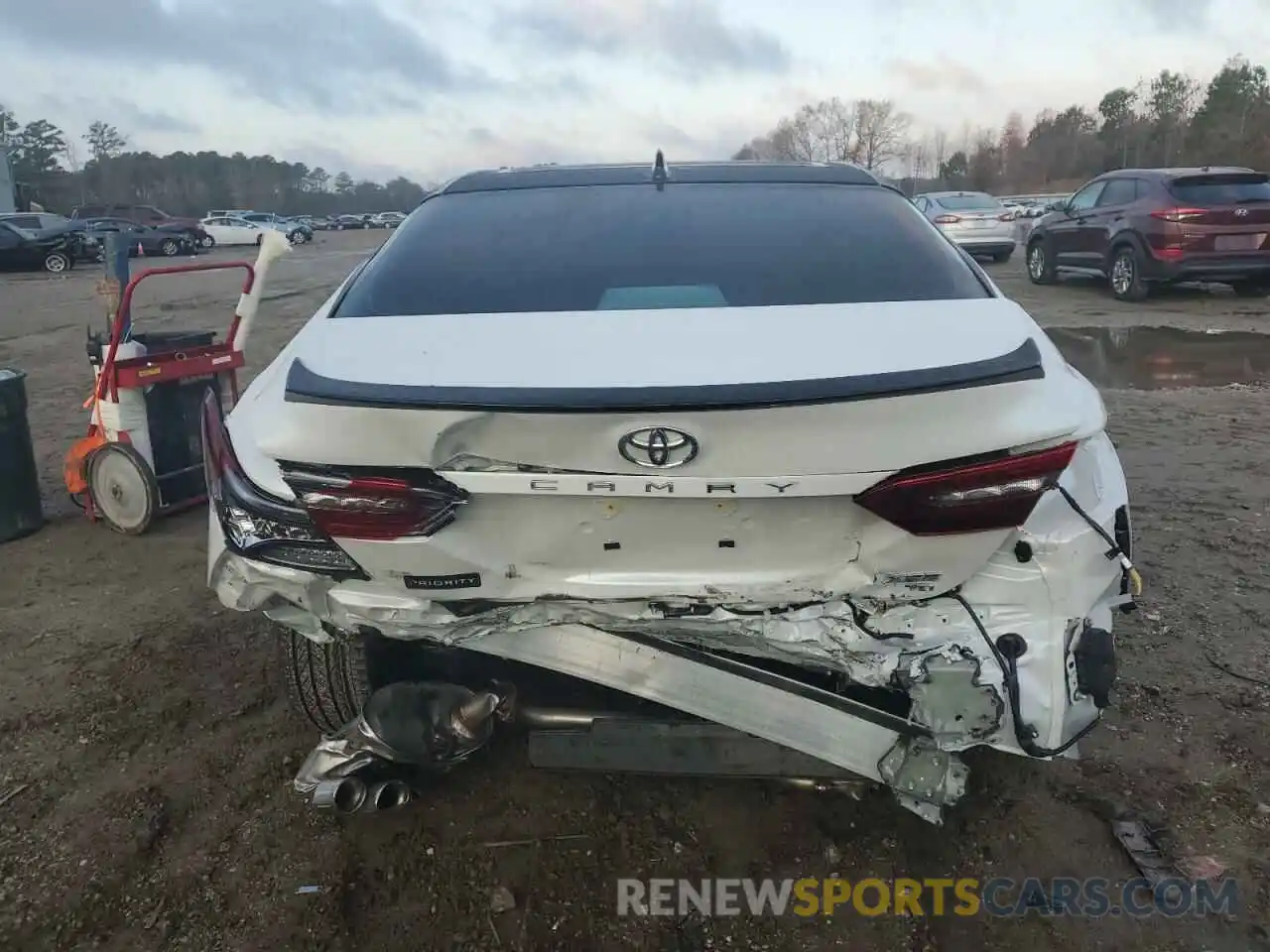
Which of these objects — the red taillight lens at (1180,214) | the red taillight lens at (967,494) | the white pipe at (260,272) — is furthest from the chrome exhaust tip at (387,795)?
the red taillight lens at (1180,214)

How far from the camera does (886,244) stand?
2752mm

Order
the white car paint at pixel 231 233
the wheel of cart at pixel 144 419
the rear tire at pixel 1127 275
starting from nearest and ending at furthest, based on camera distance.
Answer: the wheel of cart at pixel 144 419
the rear tire at pixel 1127 275
the white car paint at pixel 231 233

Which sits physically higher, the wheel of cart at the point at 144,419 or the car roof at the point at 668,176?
the car roof at the point at 668,176

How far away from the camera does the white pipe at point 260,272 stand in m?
4.49

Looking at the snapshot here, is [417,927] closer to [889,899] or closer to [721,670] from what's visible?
[721,670]

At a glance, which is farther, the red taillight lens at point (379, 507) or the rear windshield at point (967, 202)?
the rear windshield at point (967, 202)

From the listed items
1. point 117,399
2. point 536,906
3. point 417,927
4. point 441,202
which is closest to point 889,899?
point 536,906

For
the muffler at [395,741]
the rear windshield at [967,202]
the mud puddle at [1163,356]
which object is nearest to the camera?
the muffler at [395,741]

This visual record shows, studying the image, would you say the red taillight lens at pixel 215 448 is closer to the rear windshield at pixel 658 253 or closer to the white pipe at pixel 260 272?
the rear windshield at pixel 658 253

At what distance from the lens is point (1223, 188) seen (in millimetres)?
11734

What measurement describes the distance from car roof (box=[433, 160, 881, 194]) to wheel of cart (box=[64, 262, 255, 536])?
6.49ft

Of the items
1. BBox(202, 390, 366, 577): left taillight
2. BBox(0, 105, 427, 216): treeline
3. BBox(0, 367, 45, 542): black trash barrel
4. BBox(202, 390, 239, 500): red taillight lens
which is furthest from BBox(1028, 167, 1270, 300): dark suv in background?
BBox(0, 105, 427, 216): treeline

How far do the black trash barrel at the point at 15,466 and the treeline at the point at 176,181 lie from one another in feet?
208

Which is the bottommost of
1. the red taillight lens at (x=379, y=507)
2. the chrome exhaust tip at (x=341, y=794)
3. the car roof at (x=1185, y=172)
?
the chrome exhaust tip at (x=341, y=794)
